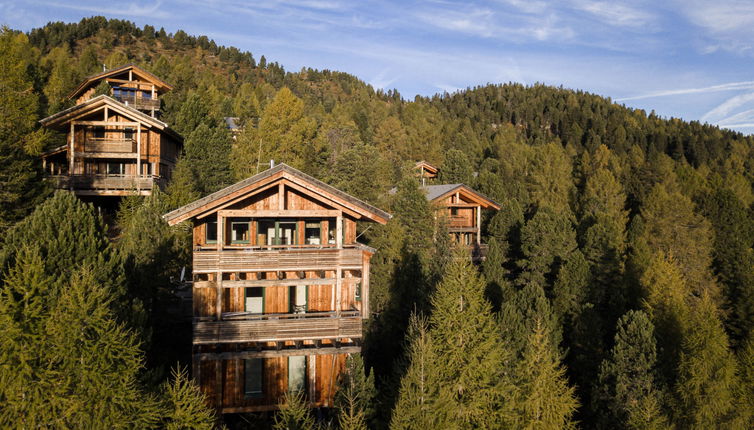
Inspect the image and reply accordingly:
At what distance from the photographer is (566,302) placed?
36.3 metres

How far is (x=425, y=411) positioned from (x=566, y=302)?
78.4 feet

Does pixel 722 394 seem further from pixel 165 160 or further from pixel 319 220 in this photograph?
pixel 165 160

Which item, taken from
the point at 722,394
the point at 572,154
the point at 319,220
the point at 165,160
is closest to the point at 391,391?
the point at 319,220

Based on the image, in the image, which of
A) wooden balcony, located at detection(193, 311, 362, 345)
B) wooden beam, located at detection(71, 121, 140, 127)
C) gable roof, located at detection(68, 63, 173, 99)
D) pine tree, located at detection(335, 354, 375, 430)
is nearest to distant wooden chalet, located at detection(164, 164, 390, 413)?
wooden balcony, located at detection(193, 311, 362, 345)

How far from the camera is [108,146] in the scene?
38.2 meters

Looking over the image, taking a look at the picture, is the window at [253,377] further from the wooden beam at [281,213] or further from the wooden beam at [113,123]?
the wooden beam at [113,123]

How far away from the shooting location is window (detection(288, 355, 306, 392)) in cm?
2256

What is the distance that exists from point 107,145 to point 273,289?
76.7 feet

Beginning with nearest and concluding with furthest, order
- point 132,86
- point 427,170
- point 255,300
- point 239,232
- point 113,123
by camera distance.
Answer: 1. point 255,300
2. point 239,232
3. point 113,123
4. point 132,86
5. point 427,170

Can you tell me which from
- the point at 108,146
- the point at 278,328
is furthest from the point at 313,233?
the point at 108,146

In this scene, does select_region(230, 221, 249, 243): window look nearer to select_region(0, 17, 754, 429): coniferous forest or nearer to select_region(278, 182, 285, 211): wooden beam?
select_region(278, 182, 285, 211): wooden beam

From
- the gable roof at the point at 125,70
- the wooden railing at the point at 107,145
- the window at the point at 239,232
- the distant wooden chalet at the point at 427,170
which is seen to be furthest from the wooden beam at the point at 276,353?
the distant wooden chalet at the point at 427,170

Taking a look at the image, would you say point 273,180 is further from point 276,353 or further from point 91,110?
point 91,110

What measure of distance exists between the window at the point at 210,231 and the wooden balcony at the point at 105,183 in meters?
16.2
